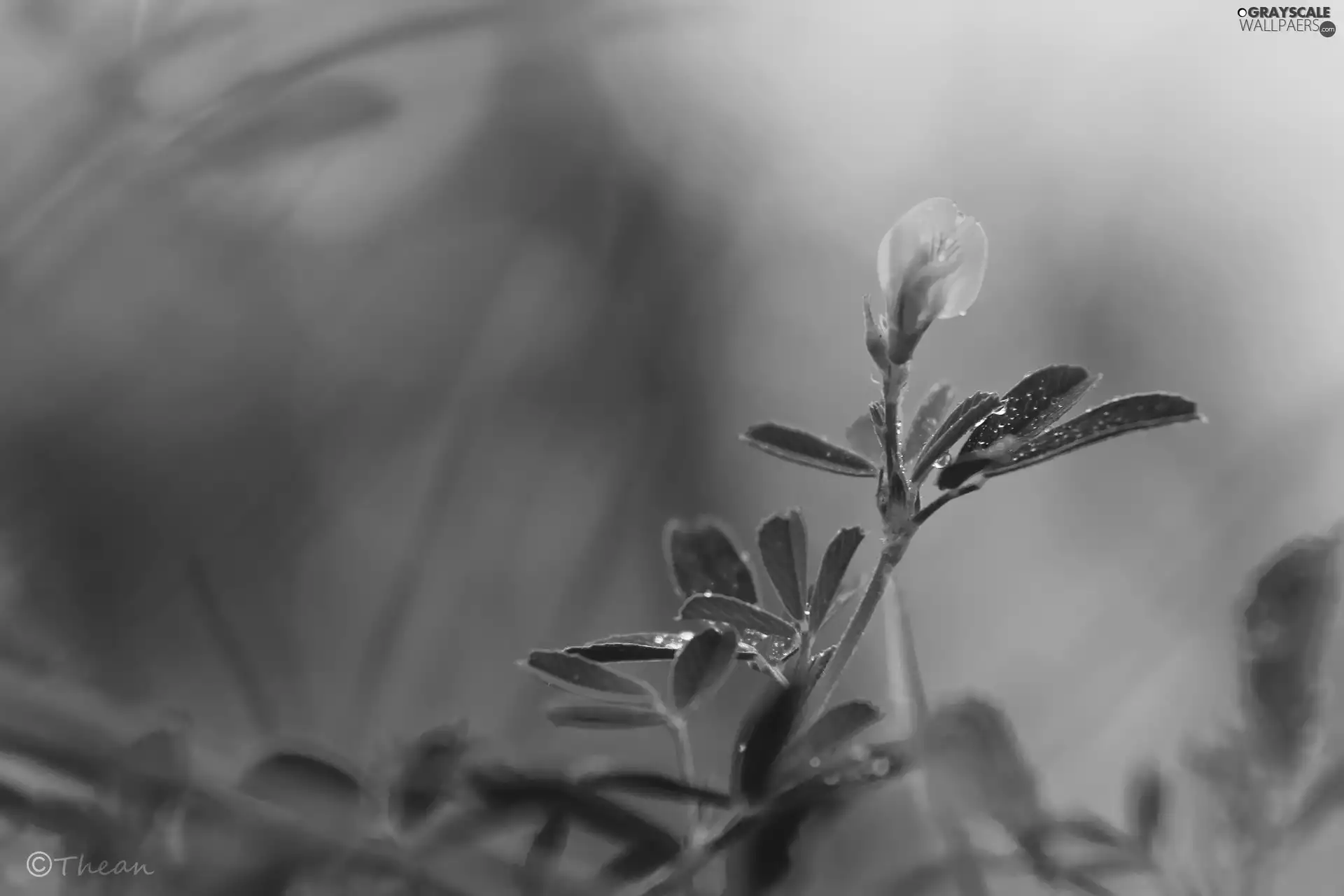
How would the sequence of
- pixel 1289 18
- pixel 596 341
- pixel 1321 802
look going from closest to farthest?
pixel 1321 802, pixel 1289 18, pixel 596 341

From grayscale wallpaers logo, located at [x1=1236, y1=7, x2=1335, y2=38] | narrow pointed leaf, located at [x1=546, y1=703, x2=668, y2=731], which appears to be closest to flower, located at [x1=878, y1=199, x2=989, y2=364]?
narrow pointed leaf, located at [x1=546, y1=703, x2=668, y2=731]

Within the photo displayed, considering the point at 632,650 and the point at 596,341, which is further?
the point at 596,341

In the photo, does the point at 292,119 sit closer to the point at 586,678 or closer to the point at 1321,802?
the point at 586,678

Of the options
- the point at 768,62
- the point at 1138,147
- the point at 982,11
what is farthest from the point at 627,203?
the point at 1138,147

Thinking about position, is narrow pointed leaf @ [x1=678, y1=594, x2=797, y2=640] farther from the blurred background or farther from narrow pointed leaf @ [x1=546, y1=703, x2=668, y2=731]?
the blurred background

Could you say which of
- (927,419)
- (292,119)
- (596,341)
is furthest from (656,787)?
(596,341)

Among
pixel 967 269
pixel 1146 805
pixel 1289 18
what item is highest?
pixel 1289 18

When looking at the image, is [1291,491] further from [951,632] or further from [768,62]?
[768,62]

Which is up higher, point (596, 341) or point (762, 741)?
point (596, 341)
